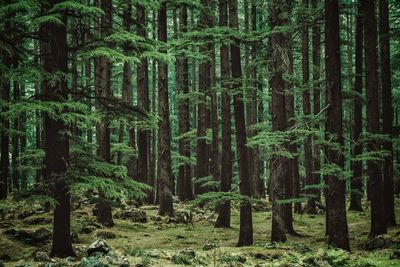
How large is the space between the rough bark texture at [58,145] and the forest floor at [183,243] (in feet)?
2.33

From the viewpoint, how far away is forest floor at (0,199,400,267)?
1037 centimetres

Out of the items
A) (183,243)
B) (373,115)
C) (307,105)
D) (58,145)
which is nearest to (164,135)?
(183,243)

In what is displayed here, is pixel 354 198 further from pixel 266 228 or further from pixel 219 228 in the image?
pixel 219 228

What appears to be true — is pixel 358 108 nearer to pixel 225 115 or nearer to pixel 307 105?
pixel 307 105

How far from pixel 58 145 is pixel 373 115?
11.6 metres

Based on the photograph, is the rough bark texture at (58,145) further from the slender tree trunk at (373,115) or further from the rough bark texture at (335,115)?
the slender tree trunk at (373,115)

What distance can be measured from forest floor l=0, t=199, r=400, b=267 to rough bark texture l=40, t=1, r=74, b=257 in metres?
0.71

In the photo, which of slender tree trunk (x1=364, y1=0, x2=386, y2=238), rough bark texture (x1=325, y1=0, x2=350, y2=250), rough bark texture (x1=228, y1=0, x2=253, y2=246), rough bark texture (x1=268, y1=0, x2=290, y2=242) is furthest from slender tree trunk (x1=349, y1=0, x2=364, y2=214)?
rough bark texture (x1=325, y1=0, x2=350, y2=250)

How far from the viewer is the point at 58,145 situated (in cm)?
1055

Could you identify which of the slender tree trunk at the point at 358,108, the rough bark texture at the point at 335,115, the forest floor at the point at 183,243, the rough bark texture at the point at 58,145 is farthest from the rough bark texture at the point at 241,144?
the slender tree trunk at the point at 358,108

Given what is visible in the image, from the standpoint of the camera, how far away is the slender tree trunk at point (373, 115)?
14836 millimetres

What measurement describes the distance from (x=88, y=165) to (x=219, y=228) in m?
9.84

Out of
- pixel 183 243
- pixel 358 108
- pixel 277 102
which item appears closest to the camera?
pixel 277 102

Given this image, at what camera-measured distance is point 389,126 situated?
17406 mm
